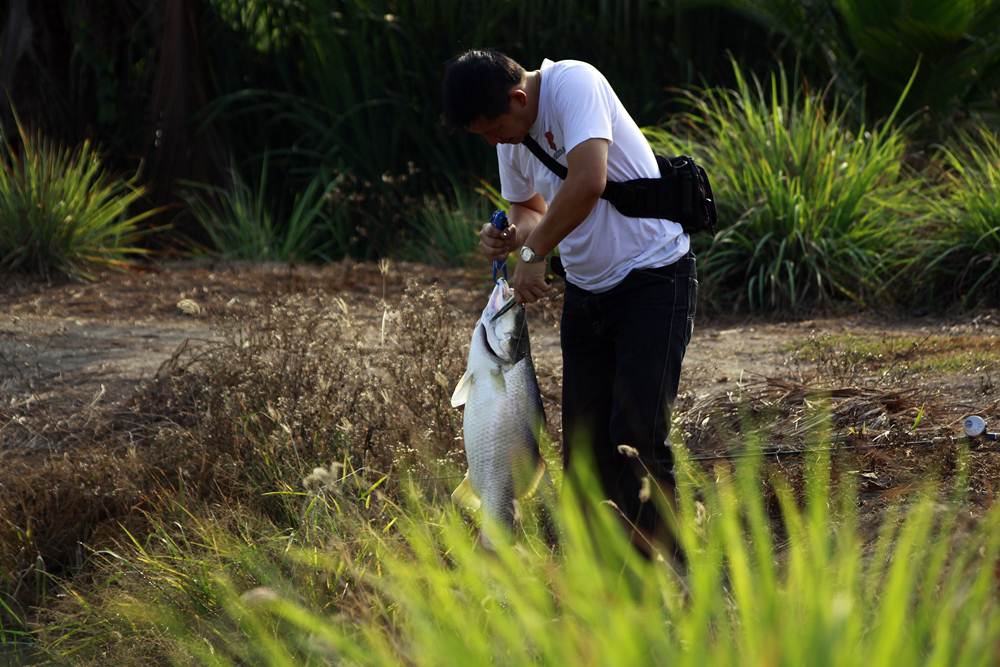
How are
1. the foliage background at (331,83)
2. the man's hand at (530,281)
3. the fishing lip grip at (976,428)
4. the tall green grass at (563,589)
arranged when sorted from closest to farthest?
the tall green grass at (563,589), the man's hand at (530,281), the fishing lip grip at (976,428), the foliage background at (331,83)

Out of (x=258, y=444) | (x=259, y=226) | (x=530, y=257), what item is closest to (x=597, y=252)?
(x=530, y=257)

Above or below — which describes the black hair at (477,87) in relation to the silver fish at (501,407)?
above

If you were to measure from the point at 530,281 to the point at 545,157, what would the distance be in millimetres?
389

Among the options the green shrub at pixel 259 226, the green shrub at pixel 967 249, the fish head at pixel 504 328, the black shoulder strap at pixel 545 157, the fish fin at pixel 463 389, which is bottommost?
the green shrub at pixel 259 226

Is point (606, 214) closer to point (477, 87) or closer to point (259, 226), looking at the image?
point (477, 87)

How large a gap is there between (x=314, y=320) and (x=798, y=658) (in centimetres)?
396

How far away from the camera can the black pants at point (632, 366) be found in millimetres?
4012

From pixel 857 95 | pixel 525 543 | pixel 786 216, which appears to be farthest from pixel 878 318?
pixel 525 543

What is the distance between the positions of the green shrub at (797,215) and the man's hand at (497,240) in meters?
4.78

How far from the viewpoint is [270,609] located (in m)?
4.08

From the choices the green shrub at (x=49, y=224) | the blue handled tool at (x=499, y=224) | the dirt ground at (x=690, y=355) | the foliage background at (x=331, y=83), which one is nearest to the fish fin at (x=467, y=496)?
the blue handled tool at (x=499, y=224)

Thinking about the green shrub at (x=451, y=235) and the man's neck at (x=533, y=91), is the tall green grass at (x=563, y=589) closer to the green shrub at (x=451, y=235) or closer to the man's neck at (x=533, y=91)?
the man's neck at (x=533, y=91)

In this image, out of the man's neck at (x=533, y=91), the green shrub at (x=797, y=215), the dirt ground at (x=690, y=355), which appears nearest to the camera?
the man's neck at (x=533, y=91)

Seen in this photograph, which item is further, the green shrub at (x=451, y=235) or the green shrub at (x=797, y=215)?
the green shrub at (x=451, y=235)
